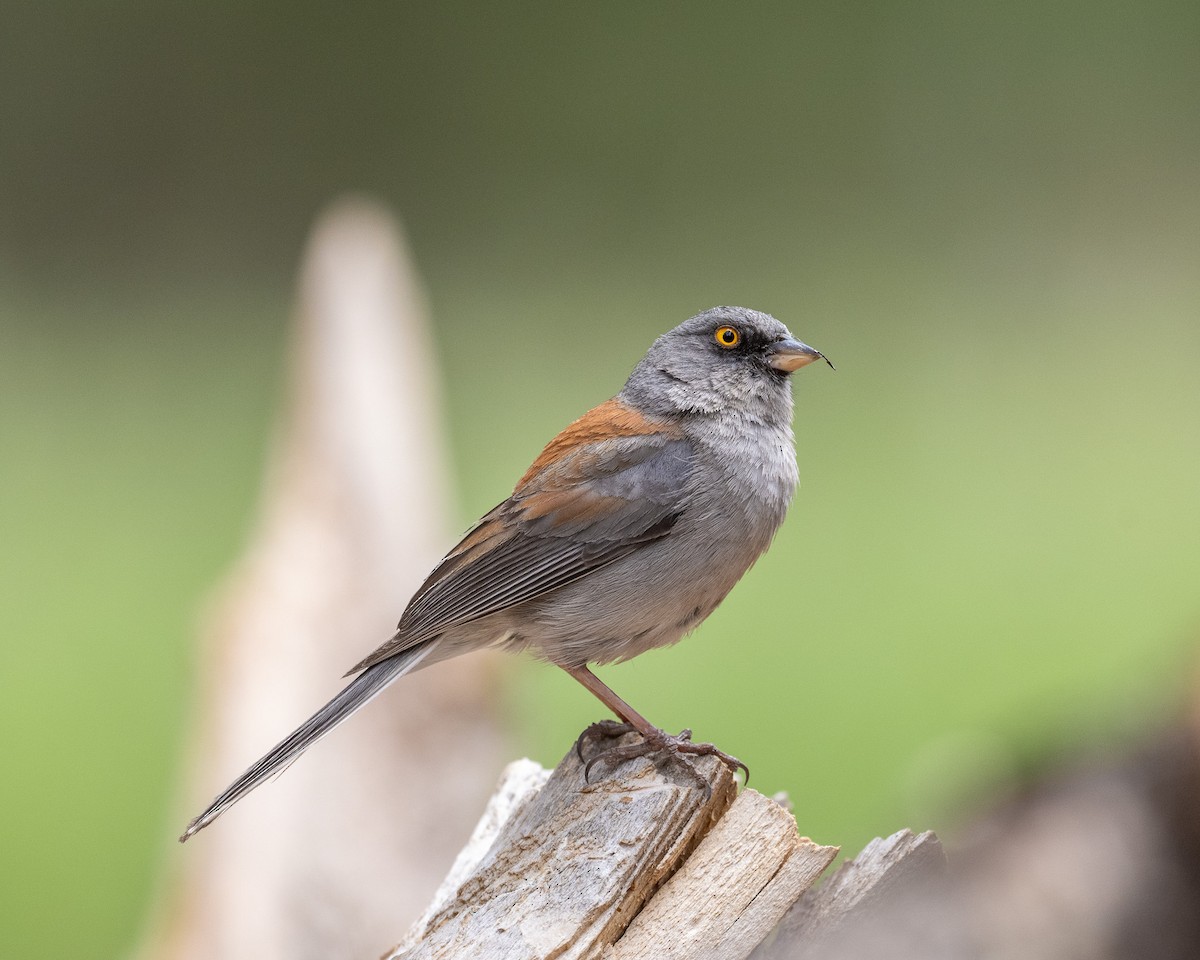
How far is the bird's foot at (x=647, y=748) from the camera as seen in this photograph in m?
2.92

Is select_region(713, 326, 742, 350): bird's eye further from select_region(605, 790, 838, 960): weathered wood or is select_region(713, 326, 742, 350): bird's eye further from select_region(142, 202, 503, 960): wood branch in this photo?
select_region(142, 202, 503, 960): wood branch

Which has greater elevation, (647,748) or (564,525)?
(564,525)

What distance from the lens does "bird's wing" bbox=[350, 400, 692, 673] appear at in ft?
10.8

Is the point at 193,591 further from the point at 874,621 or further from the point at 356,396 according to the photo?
the point at 874,621

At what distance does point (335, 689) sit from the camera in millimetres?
4891

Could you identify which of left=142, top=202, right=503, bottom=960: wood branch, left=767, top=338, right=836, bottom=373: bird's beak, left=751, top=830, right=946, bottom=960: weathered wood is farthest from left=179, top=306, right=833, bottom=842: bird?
left=142, top=202, right=503, bottom=960: wood branch

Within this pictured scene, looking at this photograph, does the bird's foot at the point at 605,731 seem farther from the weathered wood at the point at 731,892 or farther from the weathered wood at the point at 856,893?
the weathered wood at the point at 856,893

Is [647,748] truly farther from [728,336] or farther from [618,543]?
[728,336]

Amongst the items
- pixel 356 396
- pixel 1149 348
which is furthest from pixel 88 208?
pixel 1149 348

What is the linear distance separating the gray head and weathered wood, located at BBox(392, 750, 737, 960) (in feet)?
3.44

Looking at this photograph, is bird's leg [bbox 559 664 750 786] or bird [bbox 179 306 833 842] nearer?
bird's leg [bbox 559 664 750 786]

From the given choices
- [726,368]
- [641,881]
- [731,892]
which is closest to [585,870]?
[641,881]

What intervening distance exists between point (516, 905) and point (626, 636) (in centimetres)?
85

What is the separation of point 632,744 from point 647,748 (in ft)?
0.43
